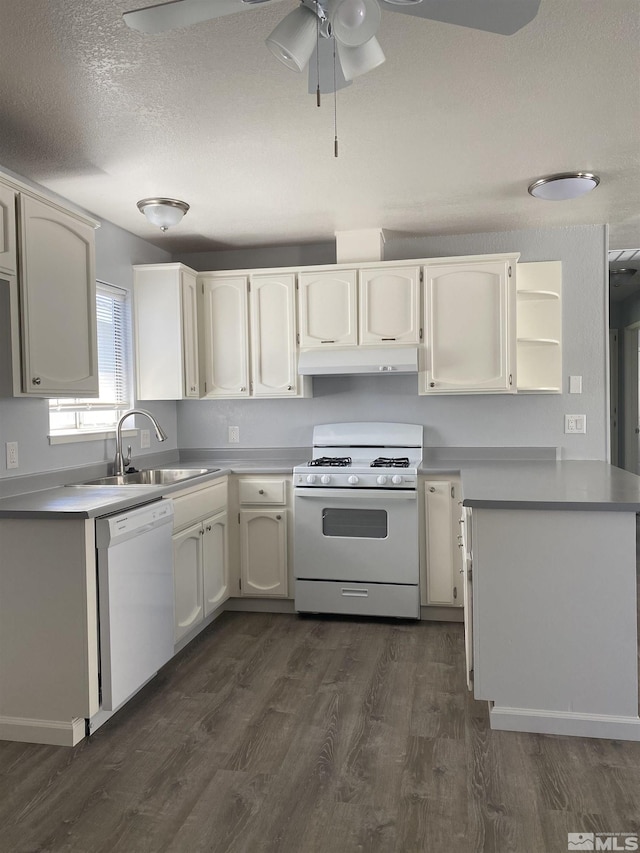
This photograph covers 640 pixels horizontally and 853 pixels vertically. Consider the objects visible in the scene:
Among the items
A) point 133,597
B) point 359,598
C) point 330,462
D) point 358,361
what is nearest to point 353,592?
point 359,598

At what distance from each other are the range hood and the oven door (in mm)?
721

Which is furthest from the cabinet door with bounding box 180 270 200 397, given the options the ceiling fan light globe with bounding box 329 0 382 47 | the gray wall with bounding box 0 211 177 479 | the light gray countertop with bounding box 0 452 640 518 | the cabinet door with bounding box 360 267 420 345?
the ceiling fan light globe with bounding box 329 0 382 47

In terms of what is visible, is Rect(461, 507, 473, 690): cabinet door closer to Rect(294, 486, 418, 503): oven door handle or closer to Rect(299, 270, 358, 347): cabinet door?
Rect(294, 486, 418, 503): oven door handle

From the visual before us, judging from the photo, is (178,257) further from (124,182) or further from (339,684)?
(339,684)

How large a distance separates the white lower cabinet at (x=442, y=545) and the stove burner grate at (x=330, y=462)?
1.79ft

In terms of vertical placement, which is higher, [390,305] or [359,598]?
[390,305]

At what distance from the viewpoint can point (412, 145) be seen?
268 cm

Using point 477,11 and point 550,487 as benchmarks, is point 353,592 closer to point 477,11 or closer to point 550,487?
point 550,487

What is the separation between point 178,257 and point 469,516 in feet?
9.72

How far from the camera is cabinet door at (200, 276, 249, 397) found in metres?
4.11

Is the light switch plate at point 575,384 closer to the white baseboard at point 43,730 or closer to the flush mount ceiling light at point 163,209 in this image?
the flush mount ceiling light at point 163,209

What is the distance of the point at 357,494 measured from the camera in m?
3.65
